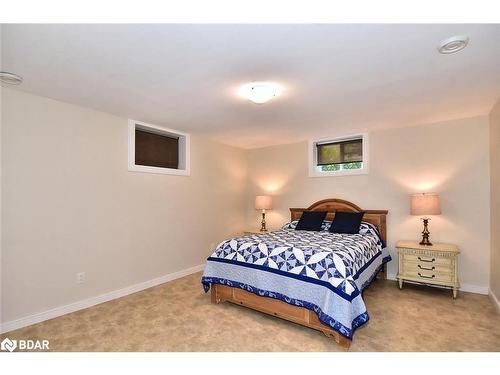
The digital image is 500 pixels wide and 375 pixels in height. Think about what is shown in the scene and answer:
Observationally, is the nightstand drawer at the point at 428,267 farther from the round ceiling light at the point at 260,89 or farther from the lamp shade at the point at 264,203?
the round ceiling light at the point at 260,89

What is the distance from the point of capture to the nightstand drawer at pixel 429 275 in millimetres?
3137

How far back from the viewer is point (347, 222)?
12.3 ft

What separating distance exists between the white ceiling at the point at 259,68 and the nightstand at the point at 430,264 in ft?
5.68

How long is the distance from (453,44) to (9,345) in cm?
414

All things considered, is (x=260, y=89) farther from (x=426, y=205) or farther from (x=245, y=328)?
(x=426, y=205)

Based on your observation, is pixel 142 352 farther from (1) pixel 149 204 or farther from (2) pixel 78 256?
(1) pixel 149 204

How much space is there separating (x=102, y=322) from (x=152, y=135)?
2.54 metres

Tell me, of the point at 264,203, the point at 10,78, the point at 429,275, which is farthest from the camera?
the point at 264,203

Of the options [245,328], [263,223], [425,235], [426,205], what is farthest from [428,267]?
[263,223]

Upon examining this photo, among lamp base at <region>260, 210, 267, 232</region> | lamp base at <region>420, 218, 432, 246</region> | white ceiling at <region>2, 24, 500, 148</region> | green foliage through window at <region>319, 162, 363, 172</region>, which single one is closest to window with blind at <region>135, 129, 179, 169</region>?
white ceiling at <region>2, 24, 500, 148</region>

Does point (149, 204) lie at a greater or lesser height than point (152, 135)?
lesser

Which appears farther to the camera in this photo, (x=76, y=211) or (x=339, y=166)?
(x=339, y=166)
